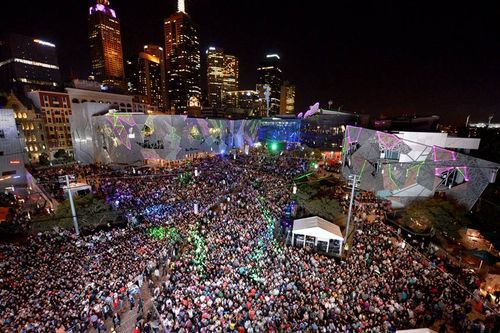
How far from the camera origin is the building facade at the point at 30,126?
38.9 metres

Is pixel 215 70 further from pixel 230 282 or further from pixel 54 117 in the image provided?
pixel 230 282

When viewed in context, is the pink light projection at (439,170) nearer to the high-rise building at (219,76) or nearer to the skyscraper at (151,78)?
the skyscraper at (151,78)

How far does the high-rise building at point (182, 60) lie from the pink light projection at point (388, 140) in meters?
138

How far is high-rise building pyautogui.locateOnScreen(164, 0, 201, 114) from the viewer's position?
15388 cm

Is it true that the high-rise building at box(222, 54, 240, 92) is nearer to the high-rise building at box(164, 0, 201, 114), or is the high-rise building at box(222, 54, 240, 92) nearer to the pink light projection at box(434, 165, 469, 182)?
the high-rise building at box(164, 0, 201, 114)

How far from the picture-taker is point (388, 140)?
23.6m

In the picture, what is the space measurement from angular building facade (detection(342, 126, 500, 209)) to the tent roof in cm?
A: 1142

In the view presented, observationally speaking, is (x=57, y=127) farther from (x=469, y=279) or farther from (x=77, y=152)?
(x=469, y=279)

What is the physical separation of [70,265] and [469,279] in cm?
2053

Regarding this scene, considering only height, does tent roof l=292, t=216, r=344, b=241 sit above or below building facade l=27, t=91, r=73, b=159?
below

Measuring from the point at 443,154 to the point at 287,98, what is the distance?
575 ft

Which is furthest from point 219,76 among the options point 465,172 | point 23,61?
point 465,172

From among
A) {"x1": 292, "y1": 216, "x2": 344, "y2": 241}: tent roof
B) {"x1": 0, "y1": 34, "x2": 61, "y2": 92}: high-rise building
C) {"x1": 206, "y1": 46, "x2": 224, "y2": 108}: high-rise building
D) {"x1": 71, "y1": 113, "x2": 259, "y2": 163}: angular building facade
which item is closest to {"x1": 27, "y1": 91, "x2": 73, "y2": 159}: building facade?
{"x1": 71, "y1": 113, "x2": 259, "y2": 163}: angular building facade

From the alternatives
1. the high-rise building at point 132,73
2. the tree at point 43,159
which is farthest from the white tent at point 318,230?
the high-rise building at point 132,73
